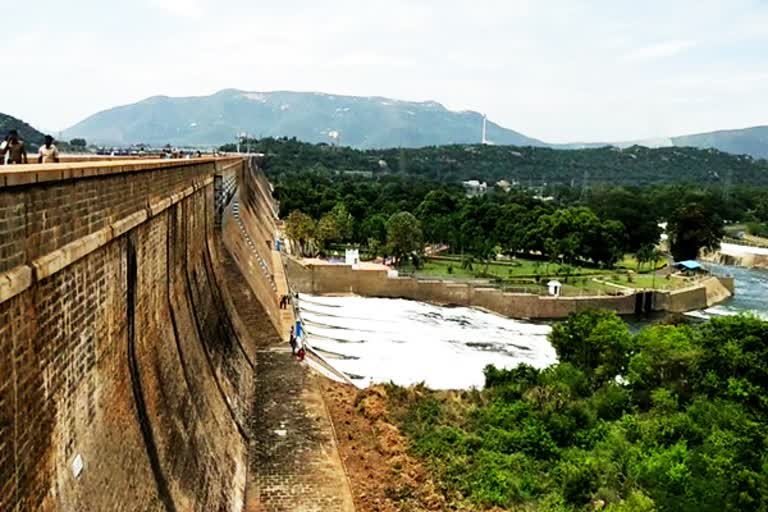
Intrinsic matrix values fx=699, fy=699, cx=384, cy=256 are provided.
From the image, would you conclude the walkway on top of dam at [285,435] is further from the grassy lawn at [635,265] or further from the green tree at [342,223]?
the grassy lawn at [635,265]

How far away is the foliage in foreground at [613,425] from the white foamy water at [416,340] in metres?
4.99

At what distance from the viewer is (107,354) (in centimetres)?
983

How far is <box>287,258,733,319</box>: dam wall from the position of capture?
47219mm

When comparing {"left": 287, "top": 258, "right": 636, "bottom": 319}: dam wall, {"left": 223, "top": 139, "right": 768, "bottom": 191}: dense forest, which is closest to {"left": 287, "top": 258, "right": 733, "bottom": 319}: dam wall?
{"left": 287, "top": 258, "right": 636, "bottom": 319}: dam wall

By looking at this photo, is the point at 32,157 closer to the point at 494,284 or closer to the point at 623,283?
the point at 494,284

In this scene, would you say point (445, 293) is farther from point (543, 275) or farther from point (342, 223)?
point (342, 223)

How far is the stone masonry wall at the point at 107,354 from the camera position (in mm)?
6469

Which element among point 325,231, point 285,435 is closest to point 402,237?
point 325,231

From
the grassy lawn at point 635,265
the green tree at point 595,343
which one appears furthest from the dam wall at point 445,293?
the green tree at point 595,343

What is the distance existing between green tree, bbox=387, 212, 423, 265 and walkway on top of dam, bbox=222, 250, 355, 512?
2928 cm

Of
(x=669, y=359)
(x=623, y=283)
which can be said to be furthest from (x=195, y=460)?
(x=623, y=283)

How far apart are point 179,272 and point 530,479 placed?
1078cm

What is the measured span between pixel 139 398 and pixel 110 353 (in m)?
1.42

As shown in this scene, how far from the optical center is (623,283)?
54.2m
